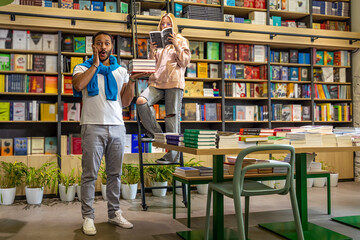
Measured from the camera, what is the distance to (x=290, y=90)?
5.87 metres

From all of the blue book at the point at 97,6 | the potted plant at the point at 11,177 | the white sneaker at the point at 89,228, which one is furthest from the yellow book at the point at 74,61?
the white sneaker at the point at 89,228

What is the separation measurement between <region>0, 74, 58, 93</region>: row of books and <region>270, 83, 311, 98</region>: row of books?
334cm

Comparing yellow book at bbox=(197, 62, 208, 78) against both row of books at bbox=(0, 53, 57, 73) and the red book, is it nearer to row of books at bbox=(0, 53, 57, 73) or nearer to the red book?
the red book

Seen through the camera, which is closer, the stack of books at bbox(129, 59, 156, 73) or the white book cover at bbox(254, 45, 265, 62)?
the stack of books at bbox(129, 59, 156, 73)

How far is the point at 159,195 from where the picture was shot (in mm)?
4711

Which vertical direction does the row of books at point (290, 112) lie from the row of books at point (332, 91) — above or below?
below

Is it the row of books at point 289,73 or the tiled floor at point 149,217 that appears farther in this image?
the row of books at point 289,73

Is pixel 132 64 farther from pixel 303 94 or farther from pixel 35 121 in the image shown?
pixel 303 94

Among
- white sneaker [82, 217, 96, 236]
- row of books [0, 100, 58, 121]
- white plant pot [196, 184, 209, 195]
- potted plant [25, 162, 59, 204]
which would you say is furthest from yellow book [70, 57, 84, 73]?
white sneaker [82, 217, 96, 236]

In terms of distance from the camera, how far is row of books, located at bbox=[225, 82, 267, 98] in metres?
5.59

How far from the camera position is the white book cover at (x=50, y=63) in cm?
491

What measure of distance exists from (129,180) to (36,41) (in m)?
2.24

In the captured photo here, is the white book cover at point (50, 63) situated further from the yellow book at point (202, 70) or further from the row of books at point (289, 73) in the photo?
the row of books at point (289, 73)

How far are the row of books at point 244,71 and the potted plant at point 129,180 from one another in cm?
205
